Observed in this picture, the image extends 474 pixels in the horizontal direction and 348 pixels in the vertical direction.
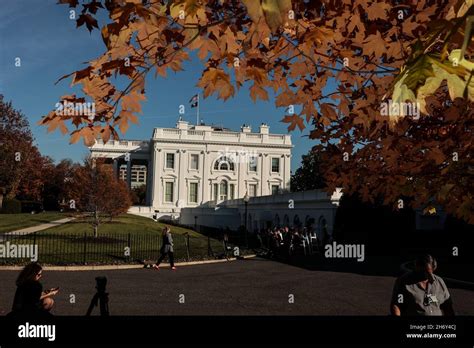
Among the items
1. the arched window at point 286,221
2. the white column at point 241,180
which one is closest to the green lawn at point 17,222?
the arched window at point 286,221

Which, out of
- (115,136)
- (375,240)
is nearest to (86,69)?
(115,136)

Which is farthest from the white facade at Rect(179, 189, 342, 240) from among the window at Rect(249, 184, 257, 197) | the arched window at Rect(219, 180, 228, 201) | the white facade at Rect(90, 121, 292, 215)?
the window at Rect(249, 184, 257, 197)

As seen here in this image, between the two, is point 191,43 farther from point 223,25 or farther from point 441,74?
point 441,74

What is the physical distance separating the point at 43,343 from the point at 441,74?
13.2 feet

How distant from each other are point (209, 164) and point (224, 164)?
2780mm

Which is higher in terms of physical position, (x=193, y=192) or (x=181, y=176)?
(x=181, y=176)

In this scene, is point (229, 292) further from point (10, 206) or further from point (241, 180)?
point (241, 180)

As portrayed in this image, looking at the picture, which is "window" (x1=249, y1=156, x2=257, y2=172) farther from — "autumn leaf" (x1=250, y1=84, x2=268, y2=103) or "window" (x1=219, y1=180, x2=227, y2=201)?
"autumn leaf" (x1=250, y1=84, x2=268, y2=103)

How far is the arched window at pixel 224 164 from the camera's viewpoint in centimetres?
7697

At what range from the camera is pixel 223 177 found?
77.3m

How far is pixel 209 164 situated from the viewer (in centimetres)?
7675
